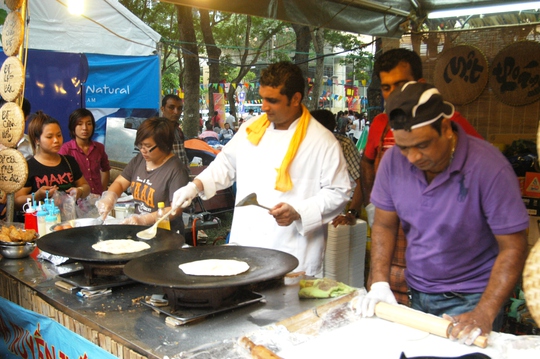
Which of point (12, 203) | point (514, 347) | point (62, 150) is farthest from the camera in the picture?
point (62, 150)

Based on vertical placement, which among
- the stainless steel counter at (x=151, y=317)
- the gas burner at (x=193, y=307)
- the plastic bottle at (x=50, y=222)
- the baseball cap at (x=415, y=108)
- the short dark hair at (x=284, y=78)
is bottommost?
the stainless steel counter at (x=151, y=317)

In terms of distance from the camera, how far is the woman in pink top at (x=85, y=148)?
492cm

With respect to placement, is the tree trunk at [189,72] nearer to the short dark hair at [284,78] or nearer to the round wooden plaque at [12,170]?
the round wooden plaque at [12,170]

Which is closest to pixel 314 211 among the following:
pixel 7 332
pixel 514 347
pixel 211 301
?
pixel 211 301

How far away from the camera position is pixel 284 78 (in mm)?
2705

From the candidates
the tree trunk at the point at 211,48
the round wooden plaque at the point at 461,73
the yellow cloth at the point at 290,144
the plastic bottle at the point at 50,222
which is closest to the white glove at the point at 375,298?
the yellow cloth at the point at 290,144

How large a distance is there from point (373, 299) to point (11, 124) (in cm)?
282

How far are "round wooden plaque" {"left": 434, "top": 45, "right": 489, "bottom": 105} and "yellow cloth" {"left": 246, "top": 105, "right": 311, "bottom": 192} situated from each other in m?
3.03

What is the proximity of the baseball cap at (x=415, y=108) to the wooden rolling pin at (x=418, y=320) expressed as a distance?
65 centimetres

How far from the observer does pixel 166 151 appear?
3.41 metres

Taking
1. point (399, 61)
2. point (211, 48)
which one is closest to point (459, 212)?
point (399, 61)

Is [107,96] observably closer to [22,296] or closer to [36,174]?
[36,174]

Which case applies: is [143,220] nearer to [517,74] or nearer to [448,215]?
[448,215]

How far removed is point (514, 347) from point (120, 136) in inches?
282
